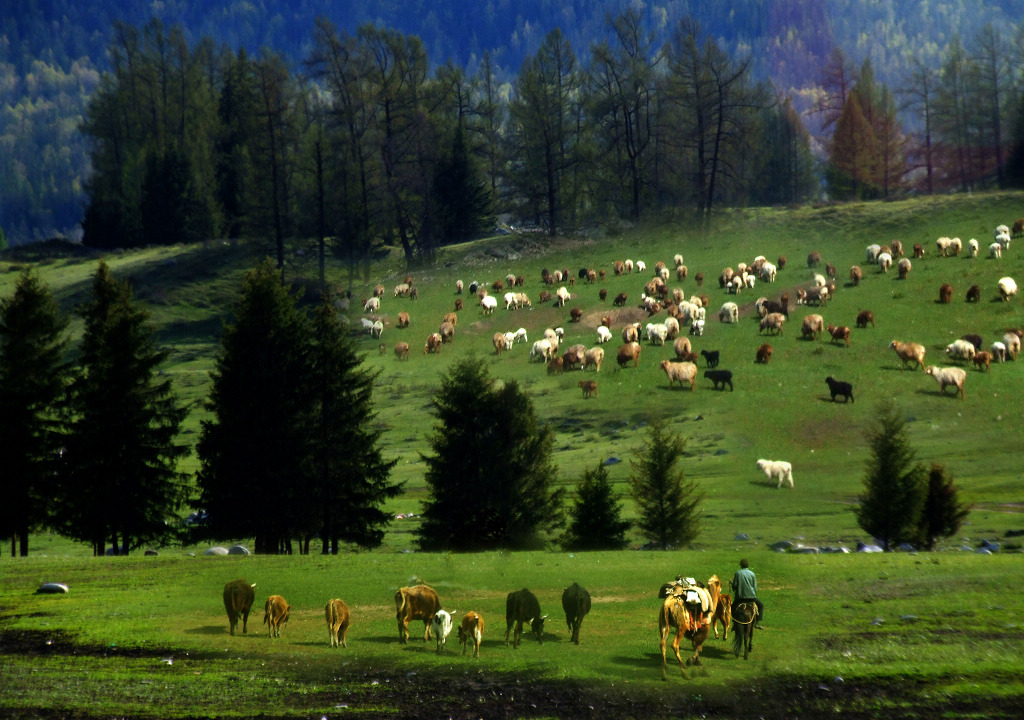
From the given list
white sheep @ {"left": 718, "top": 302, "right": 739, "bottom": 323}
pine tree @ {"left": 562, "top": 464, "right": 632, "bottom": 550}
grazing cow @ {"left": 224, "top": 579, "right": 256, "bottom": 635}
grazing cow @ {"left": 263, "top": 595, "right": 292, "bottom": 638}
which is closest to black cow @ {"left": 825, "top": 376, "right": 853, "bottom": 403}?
white sheep @ {"left": 718, "top": 302, "right": 739, "bottom": 323}

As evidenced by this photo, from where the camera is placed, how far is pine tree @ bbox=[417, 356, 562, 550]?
38.2 meters

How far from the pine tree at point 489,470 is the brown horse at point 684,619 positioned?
63.2ft

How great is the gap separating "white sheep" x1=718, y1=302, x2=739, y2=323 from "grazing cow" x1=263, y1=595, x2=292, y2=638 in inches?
2248

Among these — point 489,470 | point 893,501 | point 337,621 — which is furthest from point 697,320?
point 337,621

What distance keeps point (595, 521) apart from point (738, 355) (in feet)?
106

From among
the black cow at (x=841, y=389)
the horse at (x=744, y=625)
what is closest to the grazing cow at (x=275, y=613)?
the horse at (x=744, y=625)

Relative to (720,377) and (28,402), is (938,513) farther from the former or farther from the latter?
(28,402)

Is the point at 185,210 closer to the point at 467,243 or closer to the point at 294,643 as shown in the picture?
the point at 467,243

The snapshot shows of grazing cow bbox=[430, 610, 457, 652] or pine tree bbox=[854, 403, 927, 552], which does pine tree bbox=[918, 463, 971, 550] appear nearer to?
pine tree bbox=[854, 403, 927, 552]

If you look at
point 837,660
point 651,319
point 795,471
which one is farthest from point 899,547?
point 651,319

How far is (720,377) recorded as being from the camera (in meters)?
61.7

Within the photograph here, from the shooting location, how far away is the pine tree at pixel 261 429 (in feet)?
131

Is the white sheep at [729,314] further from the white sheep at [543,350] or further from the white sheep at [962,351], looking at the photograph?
the white sheep at [962,351]

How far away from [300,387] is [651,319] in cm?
3969
